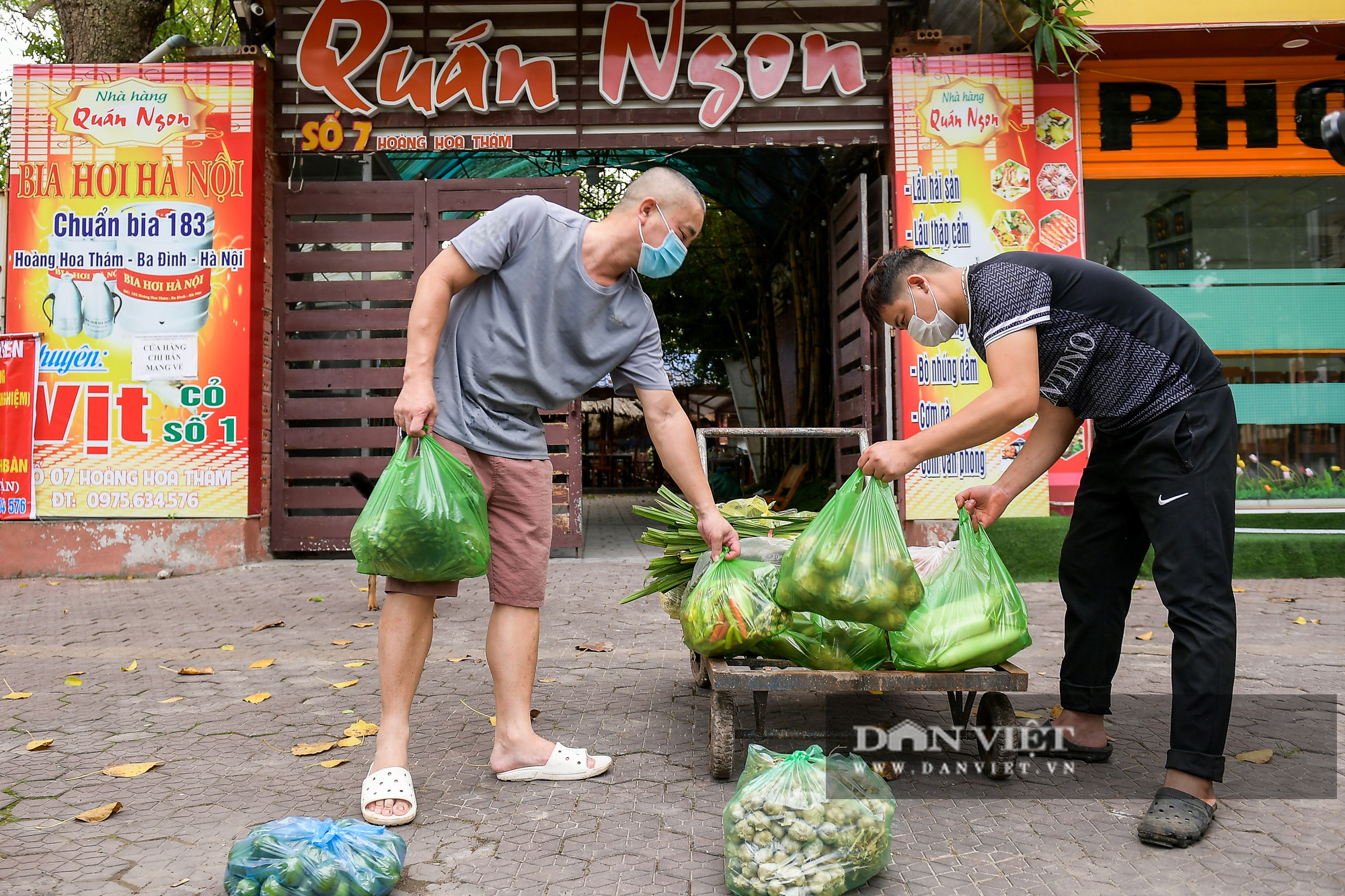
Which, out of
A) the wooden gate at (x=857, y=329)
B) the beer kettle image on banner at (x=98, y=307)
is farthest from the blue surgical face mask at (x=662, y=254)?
the beer kettle image on banner at (x=98, y=307)

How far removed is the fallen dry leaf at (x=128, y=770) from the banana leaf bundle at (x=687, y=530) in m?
1.65

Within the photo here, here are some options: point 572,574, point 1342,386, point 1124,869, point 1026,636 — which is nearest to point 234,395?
point 572,574

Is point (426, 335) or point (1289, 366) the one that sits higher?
point (1289, 366)

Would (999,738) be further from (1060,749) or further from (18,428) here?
(18,428)

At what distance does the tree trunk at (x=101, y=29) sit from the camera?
7426 millimetres

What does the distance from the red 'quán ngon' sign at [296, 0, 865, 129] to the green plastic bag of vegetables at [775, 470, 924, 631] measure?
569 cm

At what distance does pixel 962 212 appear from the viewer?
23.6 ft

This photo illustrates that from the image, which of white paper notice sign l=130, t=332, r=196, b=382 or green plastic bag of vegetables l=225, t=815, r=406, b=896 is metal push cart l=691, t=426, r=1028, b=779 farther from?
white paper notice sign l=130, t=332, r=196, b=382

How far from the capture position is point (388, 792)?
245 cm

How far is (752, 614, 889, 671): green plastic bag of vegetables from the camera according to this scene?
8.87 feet

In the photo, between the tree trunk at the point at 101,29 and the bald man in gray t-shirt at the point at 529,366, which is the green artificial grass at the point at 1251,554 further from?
the tree trunk at the point at 101,29

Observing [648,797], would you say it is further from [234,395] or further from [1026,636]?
[234,395]

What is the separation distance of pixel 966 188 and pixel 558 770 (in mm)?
5994

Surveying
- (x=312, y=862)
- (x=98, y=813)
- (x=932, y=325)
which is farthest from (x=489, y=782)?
(x=932, y=325)
